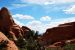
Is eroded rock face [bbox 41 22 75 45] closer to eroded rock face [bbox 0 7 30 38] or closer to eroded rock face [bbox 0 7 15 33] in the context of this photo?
eroded rock face [bbox 0 7 30 38]

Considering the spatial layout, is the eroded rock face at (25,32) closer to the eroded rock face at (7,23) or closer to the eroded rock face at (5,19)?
the eroded rock face at (7,23)

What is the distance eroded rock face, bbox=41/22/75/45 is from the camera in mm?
61631

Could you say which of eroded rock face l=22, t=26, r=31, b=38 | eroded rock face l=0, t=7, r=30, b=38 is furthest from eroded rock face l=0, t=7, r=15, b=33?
eroded rock face l=22, t=26, r=31, b=38

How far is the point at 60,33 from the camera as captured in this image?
6356 cm

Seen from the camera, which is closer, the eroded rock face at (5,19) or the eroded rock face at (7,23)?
the eroded rock face at (7,23)

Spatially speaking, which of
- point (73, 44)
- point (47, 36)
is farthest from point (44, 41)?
point (73, 44)

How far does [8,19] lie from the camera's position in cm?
8844

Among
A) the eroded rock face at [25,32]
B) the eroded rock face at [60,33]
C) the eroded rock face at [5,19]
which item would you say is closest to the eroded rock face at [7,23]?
the eroded rock face at [5,19]

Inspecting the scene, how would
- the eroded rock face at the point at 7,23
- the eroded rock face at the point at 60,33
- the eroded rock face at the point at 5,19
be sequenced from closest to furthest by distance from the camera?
the eroded rock face at the point at 60,33 < the eroded rock face at the point at 7,23 < the eroded rock face at the point at 5,19

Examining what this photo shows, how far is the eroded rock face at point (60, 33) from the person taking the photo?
6163 centimetres

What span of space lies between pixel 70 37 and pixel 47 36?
9583mm

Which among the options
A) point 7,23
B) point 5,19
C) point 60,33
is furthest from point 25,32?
point 60,33

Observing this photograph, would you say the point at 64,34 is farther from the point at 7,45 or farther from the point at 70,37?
the point at 7,45

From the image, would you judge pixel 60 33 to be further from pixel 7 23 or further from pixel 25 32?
pixel 25 32
